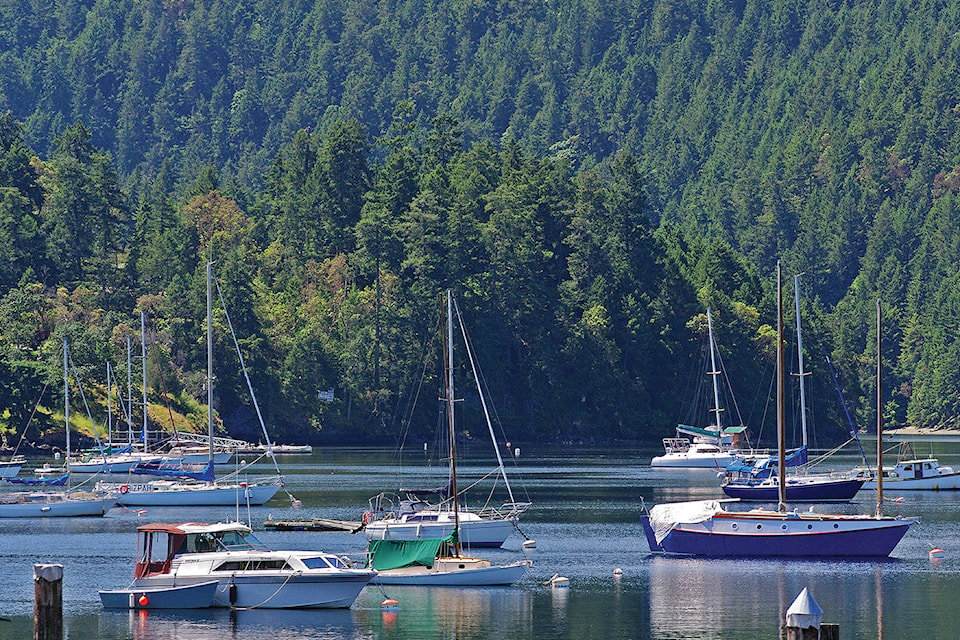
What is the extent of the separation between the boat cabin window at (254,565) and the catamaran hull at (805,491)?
147 ft

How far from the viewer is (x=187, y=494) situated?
98.5m

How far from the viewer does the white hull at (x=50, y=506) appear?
308 ft

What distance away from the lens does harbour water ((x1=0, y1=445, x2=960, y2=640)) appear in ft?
184

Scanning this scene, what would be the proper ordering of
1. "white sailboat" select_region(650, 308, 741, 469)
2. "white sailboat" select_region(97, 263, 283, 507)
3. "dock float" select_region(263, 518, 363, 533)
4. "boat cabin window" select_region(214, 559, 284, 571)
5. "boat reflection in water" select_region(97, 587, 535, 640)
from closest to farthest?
1. "boat reflection in water" select_region(97, 587, 535, 640)
2. "boat cabin window" select_region(214, 559, 284, 571)
3. "dock float" select_region(263, 518, 363, 533)
4. "white sailboat" select_region(97, 263, 283, 507)
5. "white sailboat" select_region(650, 308, 741, 469)

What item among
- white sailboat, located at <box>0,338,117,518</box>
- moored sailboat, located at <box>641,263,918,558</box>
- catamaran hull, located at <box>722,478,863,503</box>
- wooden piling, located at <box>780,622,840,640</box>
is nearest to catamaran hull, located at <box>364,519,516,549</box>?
moored sailboat, located at <box>641,263,918,558</box>

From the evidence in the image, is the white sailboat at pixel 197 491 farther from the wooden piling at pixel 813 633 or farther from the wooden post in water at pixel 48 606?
the wooden piling at pixel 813 633

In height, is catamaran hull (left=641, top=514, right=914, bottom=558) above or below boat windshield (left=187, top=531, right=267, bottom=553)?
below

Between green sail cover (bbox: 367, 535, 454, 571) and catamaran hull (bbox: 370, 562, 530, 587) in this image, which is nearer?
catamaran hull (bbox: 370, 562, 530, 587)

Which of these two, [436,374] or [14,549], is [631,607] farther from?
[436,374]

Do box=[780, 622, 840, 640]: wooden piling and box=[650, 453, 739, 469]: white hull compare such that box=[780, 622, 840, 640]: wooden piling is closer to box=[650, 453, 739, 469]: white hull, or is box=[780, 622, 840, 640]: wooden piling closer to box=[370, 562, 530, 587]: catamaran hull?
box=[370, 562, 530, 587]: catamaran hull

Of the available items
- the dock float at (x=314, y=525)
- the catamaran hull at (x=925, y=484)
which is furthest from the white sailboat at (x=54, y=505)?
the catamaran hull at (x=925, y=484)

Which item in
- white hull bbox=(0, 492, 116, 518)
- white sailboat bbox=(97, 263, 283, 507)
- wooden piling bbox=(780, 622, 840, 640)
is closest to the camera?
wooden piling bbox=(780, 622, 840, 640)

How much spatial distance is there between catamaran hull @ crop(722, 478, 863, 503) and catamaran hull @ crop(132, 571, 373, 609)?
43.8 meters

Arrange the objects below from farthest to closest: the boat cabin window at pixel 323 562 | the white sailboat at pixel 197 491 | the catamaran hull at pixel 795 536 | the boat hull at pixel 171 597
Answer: the white sailboat at pixel 197 491
the catamaran hull at pixel 795 536
the boat cabin window at pixel 323 562
the boat hull at pixel 171 597
